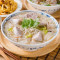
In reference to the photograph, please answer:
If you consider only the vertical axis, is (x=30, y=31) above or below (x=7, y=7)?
below

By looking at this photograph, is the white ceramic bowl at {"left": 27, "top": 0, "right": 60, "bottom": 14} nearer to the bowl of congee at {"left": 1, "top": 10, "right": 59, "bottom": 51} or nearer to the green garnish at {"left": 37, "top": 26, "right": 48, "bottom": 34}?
the bowl of congee at {"left": 1, "top": 10, "right": 59, "bottom": 51}

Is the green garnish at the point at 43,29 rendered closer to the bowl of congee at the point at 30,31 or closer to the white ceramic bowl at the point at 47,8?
the bowl of congee at the point at 30,31

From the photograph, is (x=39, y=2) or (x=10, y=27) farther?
(x=39, y=2)

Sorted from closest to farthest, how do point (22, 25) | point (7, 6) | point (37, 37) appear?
Answer: point (37, 37) < point (22, 25) < point (7, 6)

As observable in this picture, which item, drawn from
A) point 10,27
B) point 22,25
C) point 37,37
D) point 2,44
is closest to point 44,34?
point 37,37

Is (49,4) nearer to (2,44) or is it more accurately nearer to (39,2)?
(39,2)

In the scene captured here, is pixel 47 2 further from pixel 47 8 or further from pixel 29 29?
pixel 29 29

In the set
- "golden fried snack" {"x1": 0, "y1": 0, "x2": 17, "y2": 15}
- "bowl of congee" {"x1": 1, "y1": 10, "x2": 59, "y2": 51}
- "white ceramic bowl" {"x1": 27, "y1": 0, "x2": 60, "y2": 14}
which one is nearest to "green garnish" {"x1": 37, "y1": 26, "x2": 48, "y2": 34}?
"bowl of congee" {"x1": 1, "y1": 10, "x2": 59, "y2": 51}

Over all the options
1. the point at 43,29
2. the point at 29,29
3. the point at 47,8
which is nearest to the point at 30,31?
the point at 29,29
